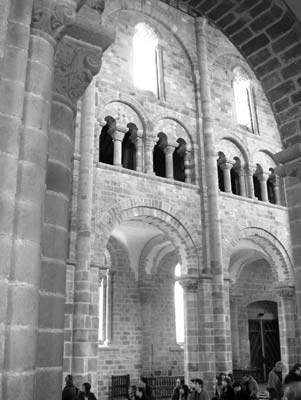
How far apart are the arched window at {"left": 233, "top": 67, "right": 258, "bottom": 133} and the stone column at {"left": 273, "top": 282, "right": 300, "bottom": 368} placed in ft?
20.4

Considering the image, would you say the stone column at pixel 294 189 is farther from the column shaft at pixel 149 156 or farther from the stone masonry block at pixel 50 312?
the column shaft at pixel 149 156

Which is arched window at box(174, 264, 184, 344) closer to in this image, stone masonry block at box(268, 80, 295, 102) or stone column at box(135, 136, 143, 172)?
stone column at box(135, 136, 143, 172)

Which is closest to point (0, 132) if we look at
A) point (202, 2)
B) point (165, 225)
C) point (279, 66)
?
point (202, 2)

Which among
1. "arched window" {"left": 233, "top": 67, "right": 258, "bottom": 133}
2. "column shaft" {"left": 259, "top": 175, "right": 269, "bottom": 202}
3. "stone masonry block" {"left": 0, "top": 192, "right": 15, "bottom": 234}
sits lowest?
"stone masonry block" {"left": 0, "top": 192, "right": 15, "bottom": 234}

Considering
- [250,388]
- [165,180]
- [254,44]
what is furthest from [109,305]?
[254,44]

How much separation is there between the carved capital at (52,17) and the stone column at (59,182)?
231mm

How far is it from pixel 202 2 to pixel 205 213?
9.33 meters

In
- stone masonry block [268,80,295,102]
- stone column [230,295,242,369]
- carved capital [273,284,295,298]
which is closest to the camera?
stone masonry block [268,80,295,102]

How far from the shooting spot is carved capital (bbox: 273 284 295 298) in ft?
52.1

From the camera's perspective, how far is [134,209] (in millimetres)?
13055

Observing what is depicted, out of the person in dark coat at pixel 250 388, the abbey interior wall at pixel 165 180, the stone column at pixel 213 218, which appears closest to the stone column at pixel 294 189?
the person in dark coat at pixel 250 388

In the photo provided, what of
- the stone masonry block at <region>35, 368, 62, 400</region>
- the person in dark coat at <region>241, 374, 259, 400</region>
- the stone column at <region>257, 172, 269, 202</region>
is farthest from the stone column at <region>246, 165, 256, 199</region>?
the stone masonry block at <region>35, 368, 62, 400</region>

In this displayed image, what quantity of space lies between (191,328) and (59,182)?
1059 centimetres

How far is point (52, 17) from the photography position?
3338 millimetres
